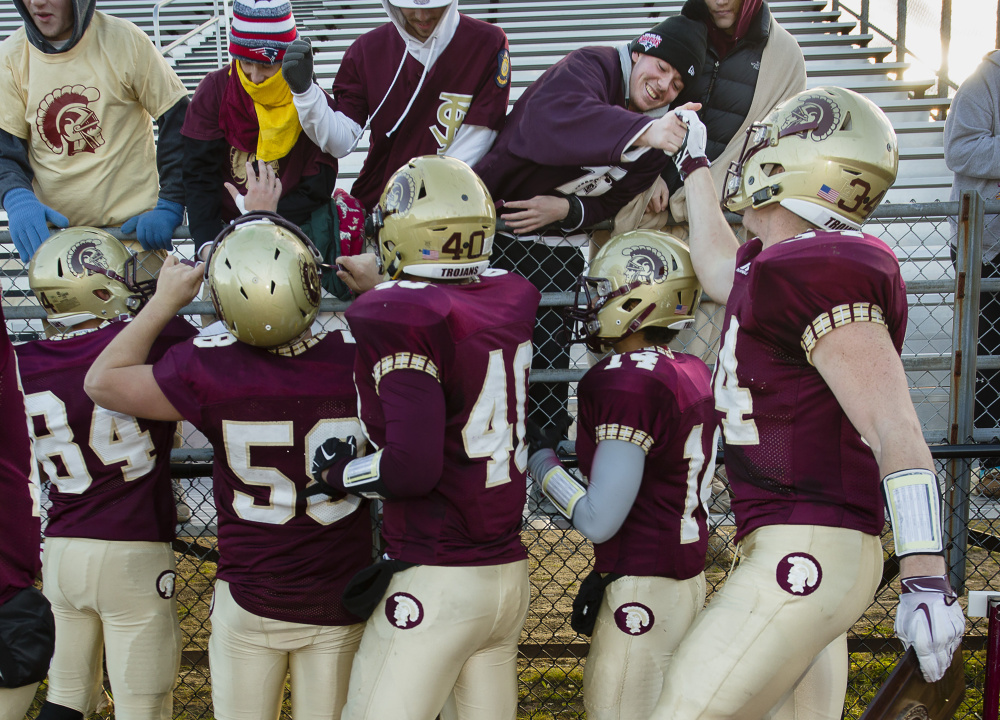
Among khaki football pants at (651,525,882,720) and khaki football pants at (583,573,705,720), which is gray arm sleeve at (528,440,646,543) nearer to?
khaki football pants at (583,573,705,720)

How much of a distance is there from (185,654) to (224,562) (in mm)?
1842

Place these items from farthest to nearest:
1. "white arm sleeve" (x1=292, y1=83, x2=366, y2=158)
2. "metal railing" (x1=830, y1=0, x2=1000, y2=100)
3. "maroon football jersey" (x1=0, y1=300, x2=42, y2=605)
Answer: "metal railing" (x1=830, y1=0, x2=1000, y2=100), "white arm sleeve" (x1=292, y1=83, x2=366, y2=158), "maroon football jersey" (x1=0, y1=300, x2=42, y2=605)

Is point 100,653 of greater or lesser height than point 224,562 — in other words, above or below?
below

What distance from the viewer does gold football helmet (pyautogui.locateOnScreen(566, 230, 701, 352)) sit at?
2684 millimetres

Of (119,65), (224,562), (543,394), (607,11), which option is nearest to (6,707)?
(224,562)

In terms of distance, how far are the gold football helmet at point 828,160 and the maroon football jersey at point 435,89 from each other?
1.49 meters

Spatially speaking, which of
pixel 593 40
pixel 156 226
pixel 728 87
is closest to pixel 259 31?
pixel 156 226

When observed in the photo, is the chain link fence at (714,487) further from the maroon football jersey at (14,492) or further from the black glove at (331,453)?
the maroon football jersey at (14,492)

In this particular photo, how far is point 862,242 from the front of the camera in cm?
207

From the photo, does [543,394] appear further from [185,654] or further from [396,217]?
[185,654]

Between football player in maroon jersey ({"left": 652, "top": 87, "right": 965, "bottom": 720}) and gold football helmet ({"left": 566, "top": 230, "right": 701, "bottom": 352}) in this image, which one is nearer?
football player in maroon jersey ({"left": 652, "top": 87, "right": 965, "bottom": 720})

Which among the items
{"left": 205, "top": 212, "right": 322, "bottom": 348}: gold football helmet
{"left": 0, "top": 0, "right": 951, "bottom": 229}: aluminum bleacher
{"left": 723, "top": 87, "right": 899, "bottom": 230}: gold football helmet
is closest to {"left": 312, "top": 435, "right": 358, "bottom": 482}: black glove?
{"left": 205, "top": 212, "right": 322, "bottom": 348}: gold football helmet

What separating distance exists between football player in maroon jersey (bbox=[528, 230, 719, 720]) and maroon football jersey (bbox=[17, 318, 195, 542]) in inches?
50.8

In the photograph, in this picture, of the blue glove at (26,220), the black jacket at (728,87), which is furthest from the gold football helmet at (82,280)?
the black jacket at (728,87)
